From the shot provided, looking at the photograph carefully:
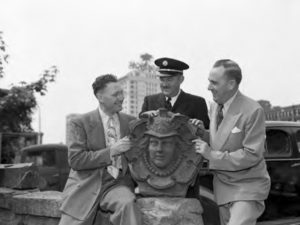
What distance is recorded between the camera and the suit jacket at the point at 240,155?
8.70 ft

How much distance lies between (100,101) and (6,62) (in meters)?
3.12

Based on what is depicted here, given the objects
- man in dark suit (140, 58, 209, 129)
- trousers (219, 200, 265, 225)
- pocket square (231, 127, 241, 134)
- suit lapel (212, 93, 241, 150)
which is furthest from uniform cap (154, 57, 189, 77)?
trousers (219, 200, 265, 225)

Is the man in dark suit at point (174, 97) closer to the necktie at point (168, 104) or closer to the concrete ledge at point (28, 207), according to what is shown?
the necktie at point (168, 104)

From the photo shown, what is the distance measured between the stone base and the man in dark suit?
695mm

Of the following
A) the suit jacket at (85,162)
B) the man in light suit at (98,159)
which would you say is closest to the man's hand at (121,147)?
the man in light suit at (98,159)

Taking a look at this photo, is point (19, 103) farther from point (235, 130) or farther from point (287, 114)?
point (287, 114)

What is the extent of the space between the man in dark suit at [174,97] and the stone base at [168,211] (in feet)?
2.28

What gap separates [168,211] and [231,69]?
1.09 metres

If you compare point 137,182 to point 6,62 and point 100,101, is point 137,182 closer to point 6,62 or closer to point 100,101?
point 100,101

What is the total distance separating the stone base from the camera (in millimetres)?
2826

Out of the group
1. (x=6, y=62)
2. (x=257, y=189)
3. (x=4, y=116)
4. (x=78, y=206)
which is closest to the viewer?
(x=257, y=189)

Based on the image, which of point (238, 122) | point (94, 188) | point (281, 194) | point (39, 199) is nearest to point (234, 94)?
point (238, 122)

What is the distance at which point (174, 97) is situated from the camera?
10.8ft

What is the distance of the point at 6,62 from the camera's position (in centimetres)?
578
